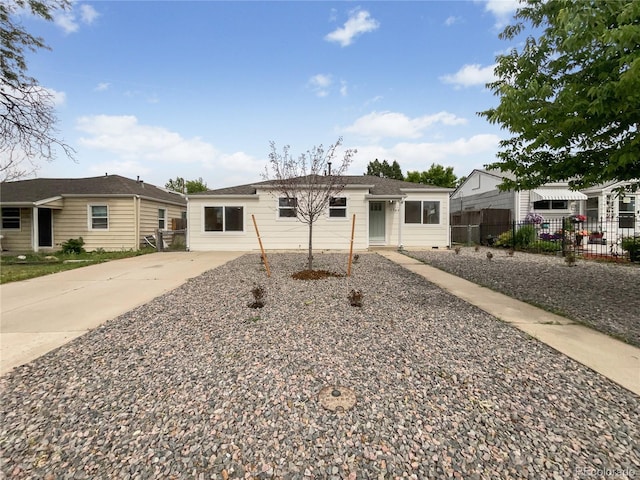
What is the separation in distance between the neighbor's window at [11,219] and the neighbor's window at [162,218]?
232 inches

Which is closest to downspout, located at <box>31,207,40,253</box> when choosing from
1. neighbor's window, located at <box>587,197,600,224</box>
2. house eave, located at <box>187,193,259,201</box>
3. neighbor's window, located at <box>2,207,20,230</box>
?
neighbor's window, located at <box>2,207,20,230</box>

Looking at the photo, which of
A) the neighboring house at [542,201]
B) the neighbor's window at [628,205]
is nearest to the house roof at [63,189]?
the neighboring house at [542,201]

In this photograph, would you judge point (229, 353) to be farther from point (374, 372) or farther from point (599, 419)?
point (599, 419)

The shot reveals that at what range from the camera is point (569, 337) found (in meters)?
3.63

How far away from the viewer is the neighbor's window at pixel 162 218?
16.3m

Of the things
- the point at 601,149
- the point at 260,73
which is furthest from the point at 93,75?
the point at 601,149

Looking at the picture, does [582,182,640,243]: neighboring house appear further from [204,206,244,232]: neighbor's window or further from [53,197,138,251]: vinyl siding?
[53,197,138,251]: vinyl siding

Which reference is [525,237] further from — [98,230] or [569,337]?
[98,230]

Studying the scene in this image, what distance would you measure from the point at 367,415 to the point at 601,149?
4.96 m

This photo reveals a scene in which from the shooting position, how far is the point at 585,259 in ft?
34.3

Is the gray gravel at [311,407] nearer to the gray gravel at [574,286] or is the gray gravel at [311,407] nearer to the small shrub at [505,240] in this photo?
the gray gravel at [574,286]

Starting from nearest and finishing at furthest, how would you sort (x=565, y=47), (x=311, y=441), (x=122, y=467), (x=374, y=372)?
(x=122, y=467), (x=311, y=441), (x=374, y=372), (x=565, y=47)

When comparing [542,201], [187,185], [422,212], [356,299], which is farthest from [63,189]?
[187,185]

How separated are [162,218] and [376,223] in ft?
38.9
